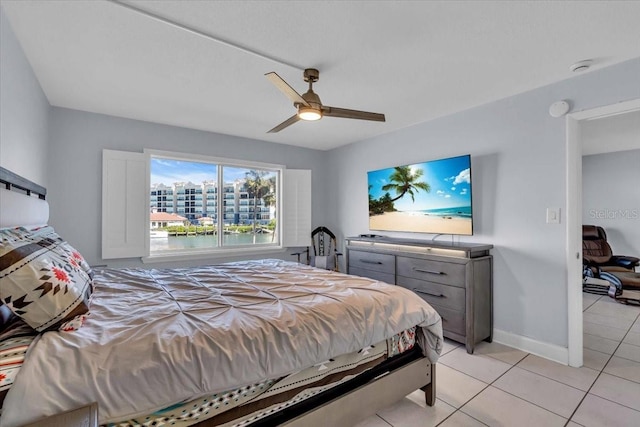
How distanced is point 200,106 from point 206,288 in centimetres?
205

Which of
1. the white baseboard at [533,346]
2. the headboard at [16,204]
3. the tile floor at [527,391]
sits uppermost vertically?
the headboard at [16,204]

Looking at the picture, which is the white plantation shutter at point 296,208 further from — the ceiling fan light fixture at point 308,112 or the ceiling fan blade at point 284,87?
the ceiling fan blade at point 284,87

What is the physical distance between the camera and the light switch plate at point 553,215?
102 inches

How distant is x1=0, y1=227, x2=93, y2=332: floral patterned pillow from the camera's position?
3.32ft

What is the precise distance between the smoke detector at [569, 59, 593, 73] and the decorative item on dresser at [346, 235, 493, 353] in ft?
5.30

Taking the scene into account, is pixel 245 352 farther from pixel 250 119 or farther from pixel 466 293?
pixel 250 119

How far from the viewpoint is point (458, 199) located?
3.17m

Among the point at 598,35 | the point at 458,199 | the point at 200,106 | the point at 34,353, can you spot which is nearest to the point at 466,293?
the point at 458,199

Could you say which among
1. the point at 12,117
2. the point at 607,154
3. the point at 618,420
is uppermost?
the point at 607,154

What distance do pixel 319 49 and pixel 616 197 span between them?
623 cm

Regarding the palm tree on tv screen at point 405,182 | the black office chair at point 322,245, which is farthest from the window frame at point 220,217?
the palm tree on tv screen at point 405,182

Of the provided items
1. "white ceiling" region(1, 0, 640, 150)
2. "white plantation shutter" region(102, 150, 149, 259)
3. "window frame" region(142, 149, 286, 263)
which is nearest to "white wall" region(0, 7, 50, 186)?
"white ceiling" region(1, 0, 640, 150)

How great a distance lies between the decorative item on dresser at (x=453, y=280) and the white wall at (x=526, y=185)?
0.63 ft

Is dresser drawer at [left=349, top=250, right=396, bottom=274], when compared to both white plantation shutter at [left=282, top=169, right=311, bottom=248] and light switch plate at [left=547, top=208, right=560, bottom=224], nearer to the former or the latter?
white plantation shutter at [left=282, top=169, right=311, bottom=248]
